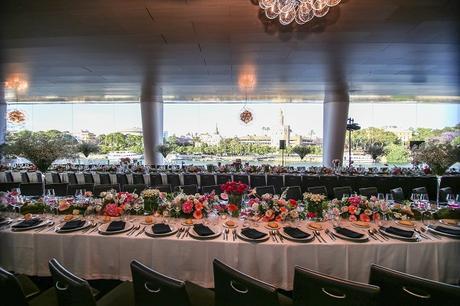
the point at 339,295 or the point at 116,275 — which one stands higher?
the point at 339,295

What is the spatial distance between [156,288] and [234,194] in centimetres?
149

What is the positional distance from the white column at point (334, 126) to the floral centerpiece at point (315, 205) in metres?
7.55

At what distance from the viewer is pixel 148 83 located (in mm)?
7426

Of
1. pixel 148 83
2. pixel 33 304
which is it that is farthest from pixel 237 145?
pixel 33 304

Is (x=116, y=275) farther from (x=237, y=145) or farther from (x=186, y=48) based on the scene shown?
(x=237, y=145)

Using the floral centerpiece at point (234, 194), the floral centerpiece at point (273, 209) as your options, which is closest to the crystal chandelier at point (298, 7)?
the floral centerpiece at point (234, 194)

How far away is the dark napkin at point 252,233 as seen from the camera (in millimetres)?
2326

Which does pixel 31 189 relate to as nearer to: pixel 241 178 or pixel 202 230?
pixel 202 230

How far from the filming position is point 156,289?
5.16 ft

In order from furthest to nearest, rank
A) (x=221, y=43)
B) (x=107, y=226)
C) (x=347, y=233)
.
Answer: (x=221, y=43) < (x=107, y=226) < (x=347, y=233)

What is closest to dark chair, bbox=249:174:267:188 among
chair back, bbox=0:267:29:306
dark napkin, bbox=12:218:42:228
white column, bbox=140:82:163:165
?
dark napkin, bbox=12:218:42:228

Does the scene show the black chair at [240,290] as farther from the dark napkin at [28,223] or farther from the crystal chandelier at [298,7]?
the crystal chandelier at [298,7]

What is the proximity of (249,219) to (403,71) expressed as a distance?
5757 mm

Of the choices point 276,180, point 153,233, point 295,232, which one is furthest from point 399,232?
point 276,180
